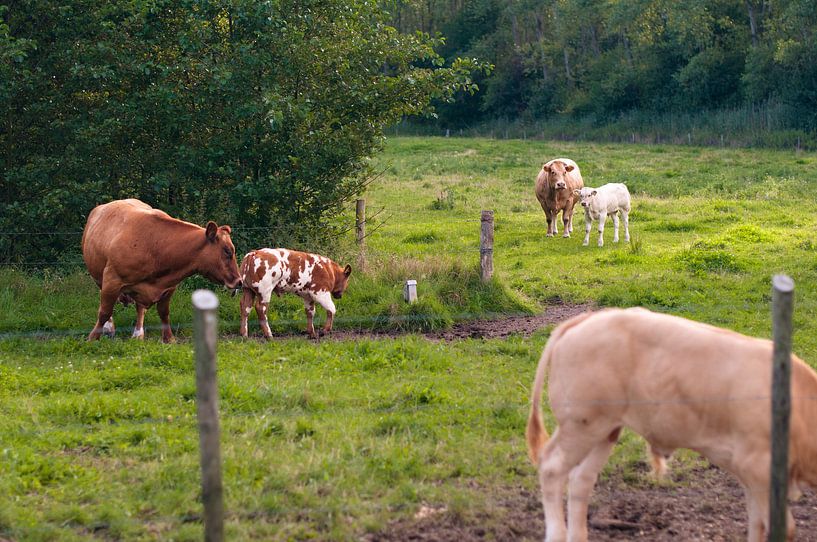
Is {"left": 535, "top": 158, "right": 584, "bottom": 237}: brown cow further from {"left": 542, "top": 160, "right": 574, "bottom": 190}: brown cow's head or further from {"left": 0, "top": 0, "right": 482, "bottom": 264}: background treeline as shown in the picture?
{"left": 0, "top": 0, "right": 482, "bottom": 264}: background treeline

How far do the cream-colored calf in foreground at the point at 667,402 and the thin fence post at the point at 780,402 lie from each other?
465 millimetres

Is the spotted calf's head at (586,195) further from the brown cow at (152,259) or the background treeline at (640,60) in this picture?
the background treeline at (640,60)

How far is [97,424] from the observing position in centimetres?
753

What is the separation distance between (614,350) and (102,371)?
586cm

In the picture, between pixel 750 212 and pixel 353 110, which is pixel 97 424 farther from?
pixel 750 212

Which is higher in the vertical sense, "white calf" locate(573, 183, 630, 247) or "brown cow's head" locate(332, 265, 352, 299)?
"white calf" locate(573, 183, 630, 247)

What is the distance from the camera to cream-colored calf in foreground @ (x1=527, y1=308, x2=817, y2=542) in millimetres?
4926

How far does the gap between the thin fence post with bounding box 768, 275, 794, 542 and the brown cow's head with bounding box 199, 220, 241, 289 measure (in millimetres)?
7576

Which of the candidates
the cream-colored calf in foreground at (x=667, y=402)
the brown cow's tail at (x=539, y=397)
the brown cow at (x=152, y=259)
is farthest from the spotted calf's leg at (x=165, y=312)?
the cream-colored calf in foreground at (x=667, y=402)

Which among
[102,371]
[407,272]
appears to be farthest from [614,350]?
[407,272]

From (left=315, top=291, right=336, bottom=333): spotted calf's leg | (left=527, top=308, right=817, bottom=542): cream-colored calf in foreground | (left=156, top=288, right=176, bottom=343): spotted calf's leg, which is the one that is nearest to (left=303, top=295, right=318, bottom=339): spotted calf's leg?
(left=315, top=291, right=336, bottom=333): spotted calf's leg

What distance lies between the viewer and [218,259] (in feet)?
35.8

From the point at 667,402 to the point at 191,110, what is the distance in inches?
395

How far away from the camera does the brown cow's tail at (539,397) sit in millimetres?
5543
